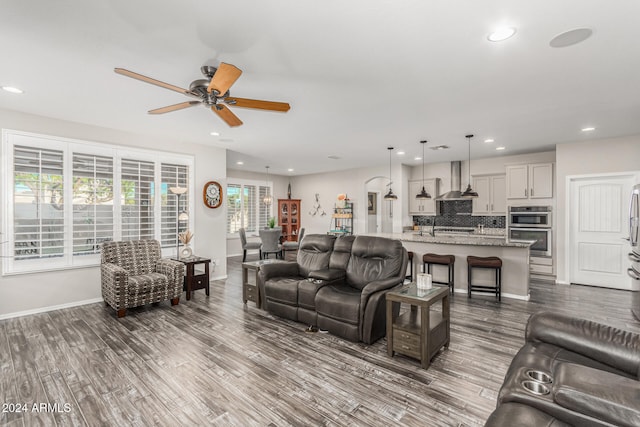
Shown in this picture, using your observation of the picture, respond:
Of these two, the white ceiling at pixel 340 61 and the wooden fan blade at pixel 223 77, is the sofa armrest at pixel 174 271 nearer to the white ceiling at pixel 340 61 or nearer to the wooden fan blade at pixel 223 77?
the white ceiling at pixel 340 61

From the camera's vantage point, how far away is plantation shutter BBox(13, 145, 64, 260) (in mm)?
4133

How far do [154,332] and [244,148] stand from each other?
401 cm

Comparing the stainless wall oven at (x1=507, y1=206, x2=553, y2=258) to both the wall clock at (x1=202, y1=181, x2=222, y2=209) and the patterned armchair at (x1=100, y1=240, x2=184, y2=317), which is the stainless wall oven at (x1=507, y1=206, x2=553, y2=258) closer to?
the wall clock at (x1=202, y1=181, x2=222, y2=209)

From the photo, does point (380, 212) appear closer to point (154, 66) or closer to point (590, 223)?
point (590, 223)

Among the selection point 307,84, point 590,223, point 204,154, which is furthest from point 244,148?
point 590,223

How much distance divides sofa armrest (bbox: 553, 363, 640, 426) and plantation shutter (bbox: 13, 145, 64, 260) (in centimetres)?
574

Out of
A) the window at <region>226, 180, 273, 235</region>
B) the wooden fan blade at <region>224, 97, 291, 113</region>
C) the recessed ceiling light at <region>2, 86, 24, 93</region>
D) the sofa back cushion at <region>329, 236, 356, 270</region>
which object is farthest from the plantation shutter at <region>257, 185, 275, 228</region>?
the wooden fan blade at <region>224, 97, 291, 113</region>

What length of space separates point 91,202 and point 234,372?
378cm

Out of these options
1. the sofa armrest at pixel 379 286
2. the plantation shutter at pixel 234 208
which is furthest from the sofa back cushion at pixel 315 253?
the plantation shutter at pixel 234 208

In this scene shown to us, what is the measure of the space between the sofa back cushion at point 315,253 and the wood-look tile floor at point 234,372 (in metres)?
0.81

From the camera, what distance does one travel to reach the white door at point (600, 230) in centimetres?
542

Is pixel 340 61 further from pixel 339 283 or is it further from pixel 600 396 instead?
pixel 600 396

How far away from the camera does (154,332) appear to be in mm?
3570

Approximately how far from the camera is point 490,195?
736cm
